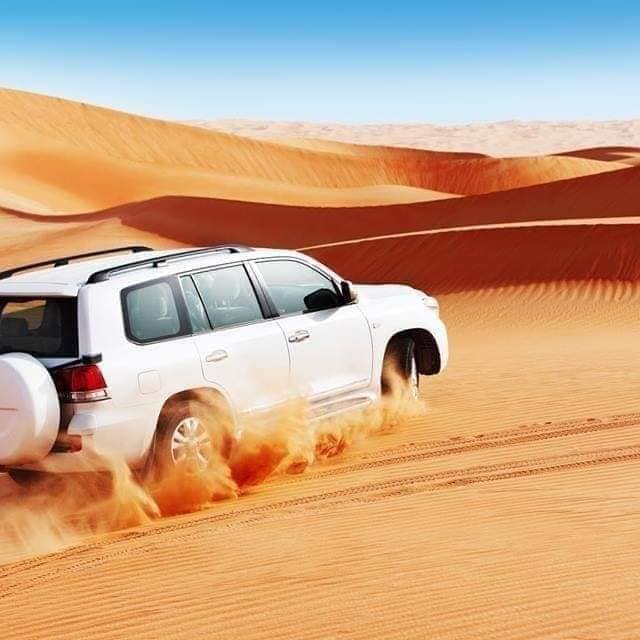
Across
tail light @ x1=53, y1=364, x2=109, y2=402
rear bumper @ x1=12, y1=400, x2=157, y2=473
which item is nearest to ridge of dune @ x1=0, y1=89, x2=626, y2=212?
rear bumper @ x1=12, y1=400, x2=157, y2=473

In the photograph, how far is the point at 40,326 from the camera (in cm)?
787

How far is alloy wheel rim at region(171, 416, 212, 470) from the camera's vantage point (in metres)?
7.80

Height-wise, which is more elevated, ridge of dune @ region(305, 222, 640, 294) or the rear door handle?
the rear door handle

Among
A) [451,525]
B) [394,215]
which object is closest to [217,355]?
[451,525]

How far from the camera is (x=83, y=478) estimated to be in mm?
7566

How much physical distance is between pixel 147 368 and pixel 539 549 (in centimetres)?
260

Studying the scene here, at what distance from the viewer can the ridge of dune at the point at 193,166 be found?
2547 inches

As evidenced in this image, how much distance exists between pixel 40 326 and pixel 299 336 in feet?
5.79

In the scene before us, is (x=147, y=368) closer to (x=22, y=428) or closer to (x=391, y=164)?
(x=22, y=428)

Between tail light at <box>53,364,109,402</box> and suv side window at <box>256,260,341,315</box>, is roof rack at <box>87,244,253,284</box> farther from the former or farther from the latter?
tail light at <box>53,364,109,402</box>

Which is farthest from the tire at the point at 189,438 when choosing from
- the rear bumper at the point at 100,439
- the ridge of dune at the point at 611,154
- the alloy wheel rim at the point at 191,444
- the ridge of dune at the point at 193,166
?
the ridge of dune at the point at 611,154

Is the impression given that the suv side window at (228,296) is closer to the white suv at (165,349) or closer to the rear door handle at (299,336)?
the white suv at (165,349)

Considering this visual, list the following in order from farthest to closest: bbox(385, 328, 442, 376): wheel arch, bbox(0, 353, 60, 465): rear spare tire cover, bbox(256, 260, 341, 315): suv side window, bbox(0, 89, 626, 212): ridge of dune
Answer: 1. bbox(0, 89, 626, 212): ridge of dune
2. bbox(385, 328, 442, 376): wheel arch
3. bbox(256, 260, 341, 315): suv side window
4. bbox(0, 353, 60, 465): rear spare tire cover

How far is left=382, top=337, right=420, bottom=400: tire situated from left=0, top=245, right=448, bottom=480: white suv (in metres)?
0.42
